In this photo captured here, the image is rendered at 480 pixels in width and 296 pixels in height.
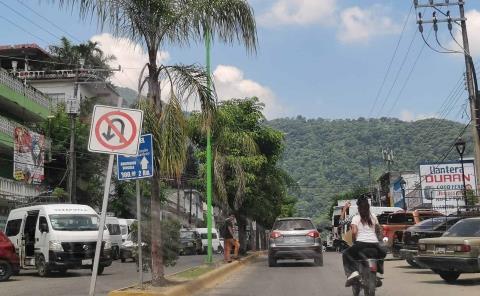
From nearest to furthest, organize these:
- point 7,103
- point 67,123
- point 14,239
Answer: point 14,239 → point 7,103 → point 67,123

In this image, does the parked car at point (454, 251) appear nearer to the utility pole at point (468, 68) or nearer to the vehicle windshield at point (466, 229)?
the vehicle windshield at point (466, 229)

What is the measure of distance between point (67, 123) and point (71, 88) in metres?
9.25

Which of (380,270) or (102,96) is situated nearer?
(380,270)

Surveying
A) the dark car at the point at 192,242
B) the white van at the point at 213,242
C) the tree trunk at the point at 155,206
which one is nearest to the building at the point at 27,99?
the dark car at the point at 192,242

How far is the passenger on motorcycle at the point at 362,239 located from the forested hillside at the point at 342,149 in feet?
166

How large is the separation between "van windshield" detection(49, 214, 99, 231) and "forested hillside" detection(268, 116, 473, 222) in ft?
146

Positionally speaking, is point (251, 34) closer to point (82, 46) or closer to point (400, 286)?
point (400, 286)

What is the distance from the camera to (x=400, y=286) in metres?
13.2

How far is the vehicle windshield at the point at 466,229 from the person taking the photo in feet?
45.6

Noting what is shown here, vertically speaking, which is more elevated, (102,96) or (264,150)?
(102,96)

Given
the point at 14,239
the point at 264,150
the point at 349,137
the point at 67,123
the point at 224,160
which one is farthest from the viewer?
the point at 349,137

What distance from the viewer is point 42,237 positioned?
746 inches

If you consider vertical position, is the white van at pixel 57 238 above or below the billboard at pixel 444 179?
below

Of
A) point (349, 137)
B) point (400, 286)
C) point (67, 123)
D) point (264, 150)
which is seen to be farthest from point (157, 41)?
point (349, 137)
